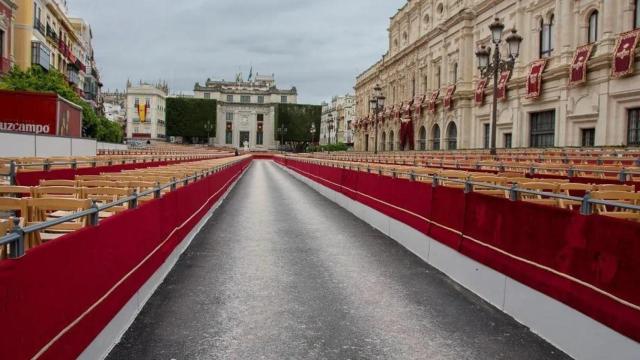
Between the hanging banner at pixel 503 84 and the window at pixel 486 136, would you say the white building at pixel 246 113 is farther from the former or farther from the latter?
the hanging banner at pixel 503 84

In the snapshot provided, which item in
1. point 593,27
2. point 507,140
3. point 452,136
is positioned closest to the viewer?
point 593,27

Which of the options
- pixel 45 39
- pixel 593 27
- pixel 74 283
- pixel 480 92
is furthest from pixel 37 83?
pixel 74 283

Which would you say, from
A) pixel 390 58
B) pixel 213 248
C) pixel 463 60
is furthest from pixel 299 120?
pixel 213 248

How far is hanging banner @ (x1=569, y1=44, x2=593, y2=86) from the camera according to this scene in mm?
32438

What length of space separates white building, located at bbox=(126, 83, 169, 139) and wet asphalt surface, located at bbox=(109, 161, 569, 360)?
474 feet

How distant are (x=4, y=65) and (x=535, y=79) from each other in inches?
1613

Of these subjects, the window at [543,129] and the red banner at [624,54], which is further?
the window at [543,129]

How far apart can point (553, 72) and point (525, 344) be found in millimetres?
35087

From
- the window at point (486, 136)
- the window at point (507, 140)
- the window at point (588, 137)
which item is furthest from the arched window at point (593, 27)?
the window at point (486, 136)

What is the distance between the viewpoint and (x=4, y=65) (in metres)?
Result: 42.2

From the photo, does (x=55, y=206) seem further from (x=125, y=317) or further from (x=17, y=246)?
(x=17, y=246)

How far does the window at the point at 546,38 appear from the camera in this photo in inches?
1531

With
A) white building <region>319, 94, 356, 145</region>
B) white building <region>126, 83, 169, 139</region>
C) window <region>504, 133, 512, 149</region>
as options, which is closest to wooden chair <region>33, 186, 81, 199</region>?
window <region>504, 133, 512, 149</region>

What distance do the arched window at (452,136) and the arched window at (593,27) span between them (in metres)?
20.5
